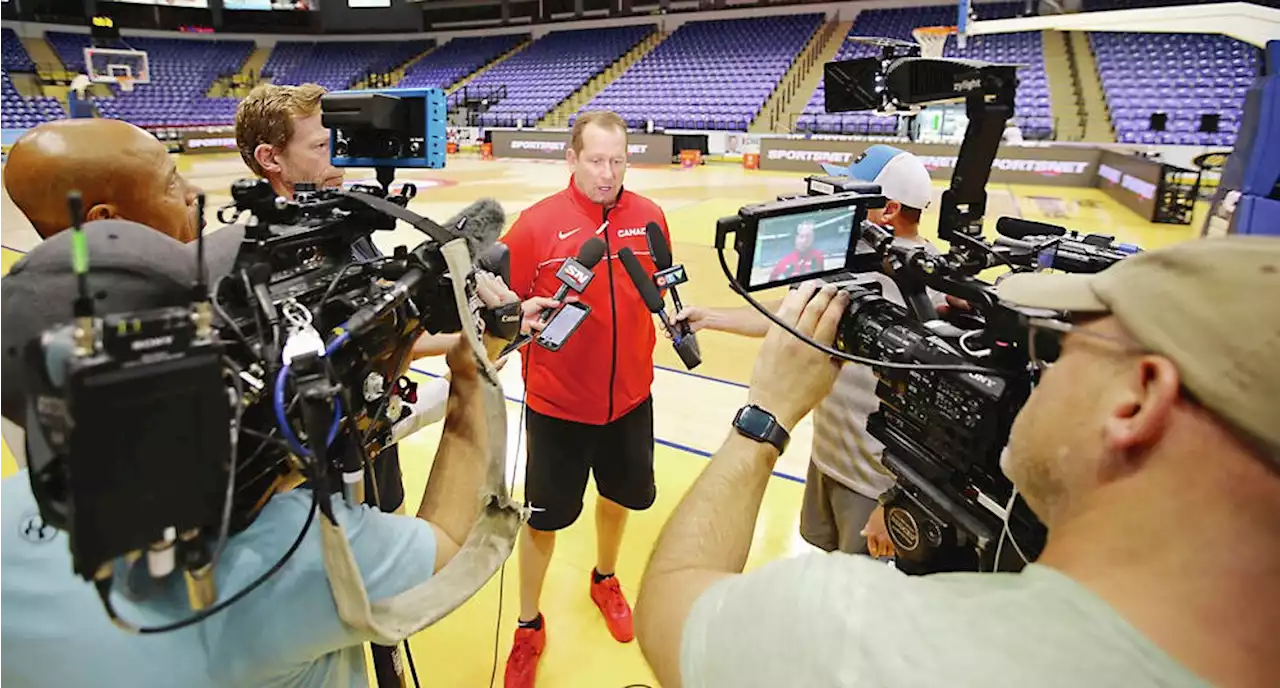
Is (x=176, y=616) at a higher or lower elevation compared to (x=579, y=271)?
lower

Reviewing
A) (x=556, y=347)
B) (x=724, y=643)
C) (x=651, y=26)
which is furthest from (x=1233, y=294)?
(x=651, y=26)

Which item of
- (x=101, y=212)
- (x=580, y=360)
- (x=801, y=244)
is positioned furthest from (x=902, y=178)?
(x=101, y=212)

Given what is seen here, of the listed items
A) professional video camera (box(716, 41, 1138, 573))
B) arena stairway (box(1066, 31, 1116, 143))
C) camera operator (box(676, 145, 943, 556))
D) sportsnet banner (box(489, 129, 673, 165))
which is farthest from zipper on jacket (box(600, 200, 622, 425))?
arena stairway (box(1066, 31, 1116, 143))

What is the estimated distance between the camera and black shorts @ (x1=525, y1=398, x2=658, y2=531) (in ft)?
7.53

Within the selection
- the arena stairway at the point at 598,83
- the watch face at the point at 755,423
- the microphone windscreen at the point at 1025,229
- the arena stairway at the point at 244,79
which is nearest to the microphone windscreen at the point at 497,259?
the watch face at the point at 755,423

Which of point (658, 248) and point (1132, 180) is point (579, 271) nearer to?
point (658, 248)

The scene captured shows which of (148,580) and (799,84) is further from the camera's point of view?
(799,84)

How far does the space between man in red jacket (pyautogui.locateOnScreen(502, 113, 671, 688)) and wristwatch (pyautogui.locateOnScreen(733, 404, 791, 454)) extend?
1.18m

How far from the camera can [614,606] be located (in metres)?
2.49

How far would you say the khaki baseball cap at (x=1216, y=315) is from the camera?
584mm

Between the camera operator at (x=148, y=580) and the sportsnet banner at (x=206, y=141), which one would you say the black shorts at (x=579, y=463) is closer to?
the camera operator at (x=148, y=580)

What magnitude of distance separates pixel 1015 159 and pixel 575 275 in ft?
39.9

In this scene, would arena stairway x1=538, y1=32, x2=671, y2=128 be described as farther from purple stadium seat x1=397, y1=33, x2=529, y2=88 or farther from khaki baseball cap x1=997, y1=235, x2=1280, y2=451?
khaki baseball cap x1=997, y1=235, x2=1280, y2=451

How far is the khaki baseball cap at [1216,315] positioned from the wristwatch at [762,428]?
470mm
